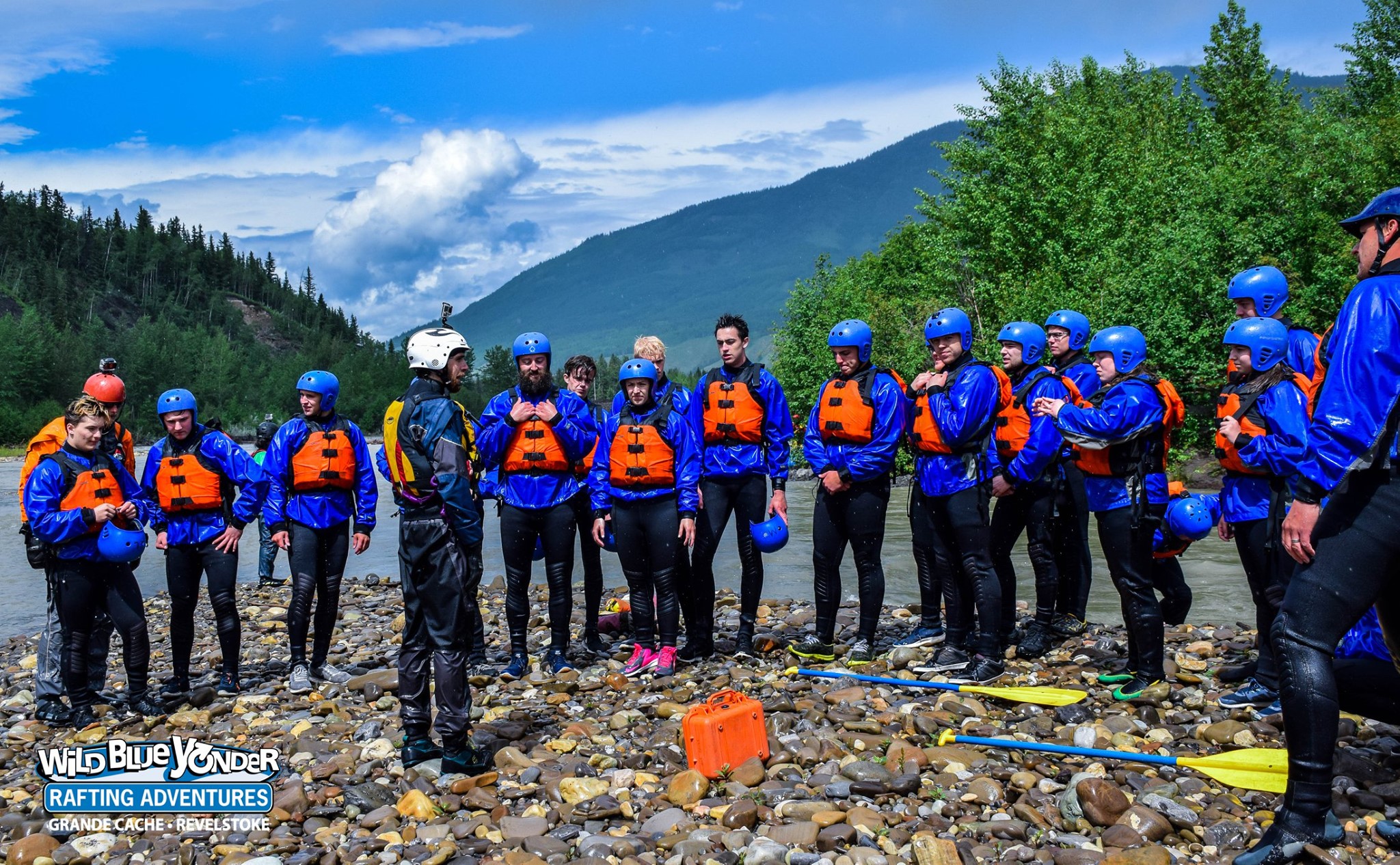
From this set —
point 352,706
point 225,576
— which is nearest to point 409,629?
point 352,706

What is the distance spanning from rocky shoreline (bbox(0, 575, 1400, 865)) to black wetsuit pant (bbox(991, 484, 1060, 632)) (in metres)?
0.54

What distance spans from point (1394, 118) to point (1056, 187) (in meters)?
10.2

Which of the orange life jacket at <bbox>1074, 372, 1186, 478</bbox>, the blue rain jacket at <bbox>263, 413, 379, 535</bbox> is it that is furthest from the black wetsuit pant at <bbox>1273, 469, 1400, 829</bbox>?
the blue rain jacket at <bbox>263, 413, 379, 535</bbox>

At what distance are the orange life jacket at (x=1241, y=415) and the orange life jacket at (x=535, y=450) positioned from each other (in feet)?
15.6

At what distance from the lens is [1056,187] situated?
35.6m

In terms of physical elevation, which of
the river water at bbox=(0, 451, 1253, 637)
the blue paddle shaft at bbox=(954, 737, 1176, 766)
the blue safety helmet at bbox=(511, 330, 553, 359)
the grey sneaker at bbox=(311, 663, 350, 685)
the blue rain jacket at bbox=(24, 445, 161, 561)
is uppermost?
the blue safety helmet at bbox=(511, 330, 553, 359)

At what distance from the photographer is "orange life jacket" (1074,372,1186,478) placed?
258 inches

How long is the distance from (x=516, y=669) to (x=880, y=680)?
2.97 metres

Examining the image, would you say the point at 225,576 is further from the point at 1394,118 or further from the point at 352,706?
the point at 1394,118

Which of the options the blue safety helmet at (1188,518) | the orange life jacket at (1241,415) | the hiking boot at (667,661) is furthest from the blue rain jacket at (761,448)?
the orange life jacket at (1241,415)

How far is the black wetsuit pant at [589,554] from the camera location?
8195 mm

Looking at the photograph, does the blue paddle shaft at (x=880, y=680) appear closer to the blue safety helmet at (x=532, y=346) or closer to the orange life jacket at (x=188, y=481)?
the blue safety helmet at (x=532, y=346)

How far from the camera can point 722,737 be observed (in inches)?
220

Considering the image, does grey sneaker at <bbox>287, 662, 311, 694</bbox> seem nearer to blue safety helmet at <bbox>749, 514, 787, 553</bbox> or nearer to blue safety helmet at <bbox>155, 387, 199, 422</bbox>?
blue safety helmet at <bbox>155, 387, 199, 422</bbox>
